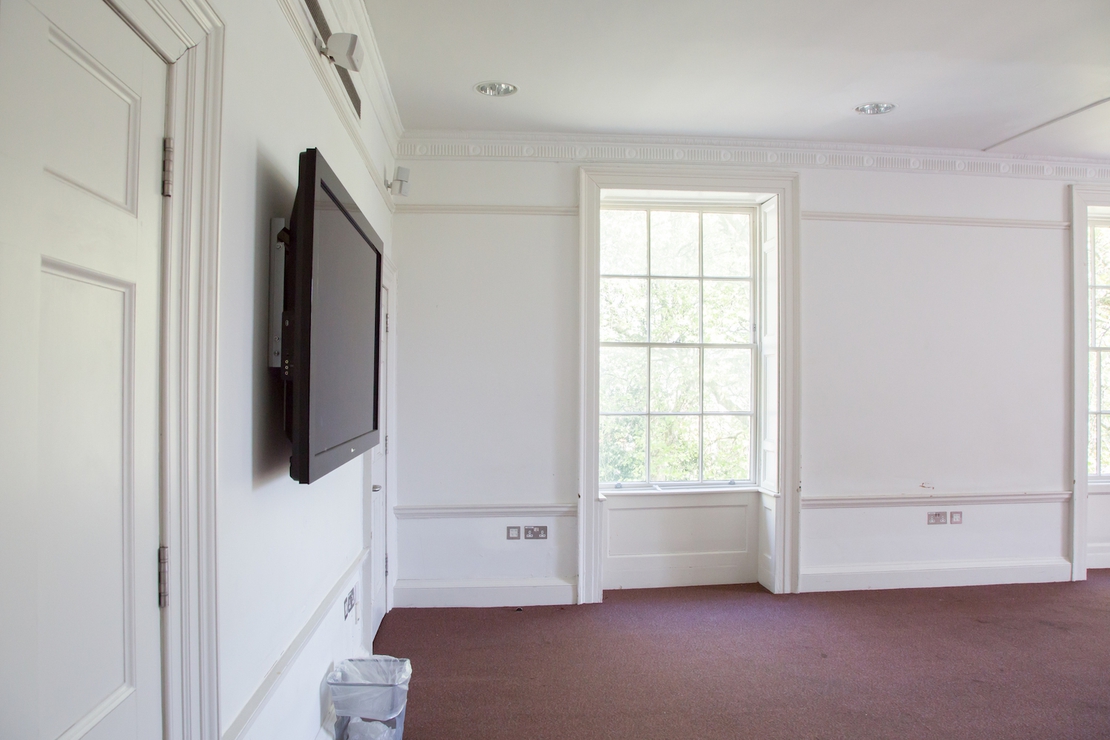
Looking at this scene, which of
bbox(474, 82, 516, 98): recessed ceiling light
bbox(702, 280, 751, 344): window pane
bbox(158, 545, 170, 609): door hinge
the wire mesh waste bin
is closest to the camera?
bbox(158, 545, 170, 609): door hinge

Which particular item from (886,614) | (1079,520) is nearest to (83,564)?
(886,614)

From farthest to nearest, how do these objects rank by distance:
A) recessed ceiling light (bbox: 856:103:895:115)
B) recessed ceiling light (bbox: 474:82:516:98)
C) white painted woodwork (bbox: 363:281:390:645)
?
recessed ceiling light (bbox: 856:103:895:115) → white painted woodwork (bbox: 363:281:390:645) → recessed ceiling light (bbox: 474:82:516:98)

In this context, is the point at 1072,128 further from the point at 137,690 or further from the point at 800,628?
the point at 137,690

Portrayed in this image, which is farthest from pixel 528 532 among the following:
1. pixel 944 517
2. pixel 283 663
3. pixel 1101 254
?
pixel 1101 254

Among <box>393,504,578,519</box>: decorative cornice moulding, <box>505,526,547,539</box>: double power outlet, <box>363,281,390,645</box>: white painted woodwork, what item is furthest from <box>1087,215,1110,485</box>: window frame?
<box>363,281,390,645</box>: white painted woodwork

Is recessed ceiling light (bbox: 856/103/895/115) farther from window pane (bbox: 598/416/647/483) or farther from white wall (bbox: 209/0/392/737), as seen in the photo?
white wall (bbox: 209/0/392/737)

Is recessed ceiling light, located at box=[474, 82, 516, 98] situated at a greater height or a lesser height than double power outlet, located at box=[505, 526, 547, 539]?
greater

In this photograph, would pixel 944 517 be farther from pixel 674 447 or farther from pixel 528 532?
pixel 528 532

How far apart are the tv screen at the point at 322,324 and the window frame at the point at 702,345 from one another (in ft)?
7.92

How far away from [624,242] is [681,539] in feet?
6.69

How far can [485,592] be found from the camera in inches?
157

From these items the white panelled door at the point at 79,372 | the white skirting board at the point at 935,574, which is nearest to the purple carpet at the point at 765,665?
the white skirting board at the point at 935,574

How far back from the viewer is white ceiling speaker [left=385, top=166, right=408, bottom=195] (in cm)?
371

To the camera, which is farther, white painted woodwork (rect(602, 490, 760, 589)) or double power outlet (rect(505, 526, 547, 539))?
white painted woodwork (rect(602, 490, 760, 589))
